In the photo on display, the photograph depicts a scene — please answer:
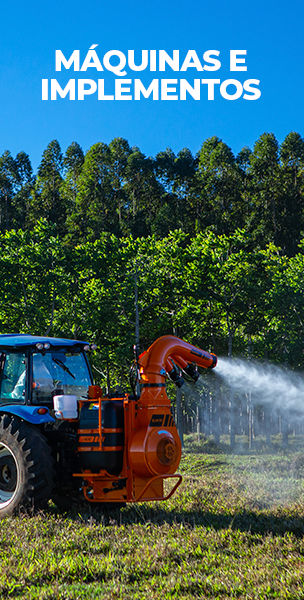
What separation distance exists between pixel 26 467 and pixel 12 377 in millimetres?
1863

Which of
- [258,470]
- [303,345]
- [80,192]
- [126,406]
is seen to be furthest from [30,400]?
[80,192]

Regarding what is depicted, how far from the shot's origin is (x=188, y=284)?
3391cm

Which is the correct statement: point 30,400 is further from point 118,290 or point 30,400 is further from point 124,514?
point 118,290

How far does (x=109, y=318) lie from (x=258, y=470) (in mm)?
17008

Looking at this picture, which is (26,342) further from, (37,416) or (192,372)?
(192,372)

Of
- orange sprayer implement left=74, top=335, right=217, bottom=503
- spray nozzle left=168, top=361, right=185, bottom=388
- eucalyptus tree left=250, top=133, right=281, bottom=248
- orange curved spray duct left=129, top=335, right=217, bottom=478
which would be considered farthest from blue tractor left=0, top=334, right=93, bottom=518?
eucalyptus tree left=250, top=133, right=281, bottom=248

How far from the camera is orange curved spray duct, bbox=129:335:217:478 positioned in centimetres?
856

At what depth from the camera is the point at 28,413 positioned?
930cm

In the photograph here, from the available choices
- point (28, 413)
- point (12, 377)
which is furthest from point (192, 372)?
point (12, 377)

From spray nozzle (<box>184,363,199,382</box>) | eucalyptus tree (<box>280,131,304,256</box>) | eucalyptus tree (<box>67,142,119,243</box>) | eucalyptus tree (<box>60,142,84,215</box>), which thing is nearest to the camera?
spray nozzle (<box>184,363,199,382</box>)

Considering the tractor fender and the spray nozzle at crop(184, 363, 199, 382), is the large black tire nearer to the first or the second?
the tractor fender

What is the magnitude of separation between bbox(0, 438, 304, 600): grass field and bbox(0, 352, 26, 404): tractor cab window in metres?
2.09

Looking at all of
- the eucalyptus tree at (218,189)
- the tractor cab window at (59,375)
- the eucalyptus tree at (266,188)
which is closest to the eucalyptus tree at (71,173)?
the eucalyptus tree at (218,189)

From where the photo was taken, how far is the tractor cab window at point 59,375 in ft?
32.2
